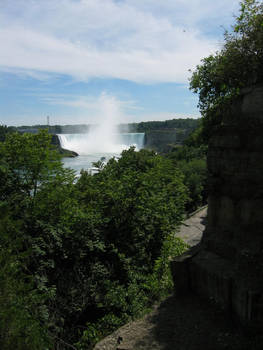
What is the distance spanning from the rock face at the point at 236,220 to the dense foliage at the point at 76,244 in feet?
5.20

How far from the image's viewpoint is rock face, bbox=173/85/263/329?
5969mm

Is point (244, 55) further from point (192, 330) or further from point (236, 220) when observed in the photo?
point (192, 330)

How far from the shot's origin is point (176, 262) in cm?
732

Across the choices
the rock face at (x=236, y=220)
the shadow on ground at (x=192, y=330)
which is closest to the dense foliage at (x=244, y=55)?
the rock face at (x=236, y=220)

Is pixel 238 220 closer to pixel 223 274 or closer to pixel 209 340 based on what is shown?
pixel 223 274

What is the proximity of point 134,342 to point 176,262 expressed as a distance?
6.46 feet

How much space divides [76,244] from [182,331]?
5.35m

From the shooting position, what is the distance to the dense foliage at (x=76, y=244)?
787 cm

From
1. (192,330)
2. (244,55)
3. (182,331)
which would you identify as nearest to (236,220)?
(192,330)

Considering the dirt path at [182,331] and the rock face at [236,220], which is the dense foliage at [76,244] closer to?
the dirt path at [182,331]

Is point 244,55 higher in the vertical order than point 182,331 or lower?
higher

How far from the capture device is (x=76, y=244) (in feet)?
34.7

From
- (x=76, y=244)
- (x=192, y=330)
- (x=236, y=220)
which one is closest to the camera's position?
(x=192, y=330)

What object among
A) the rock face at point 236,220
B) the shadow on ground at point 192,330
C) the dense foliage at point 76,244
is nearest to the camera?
the shadow on ground at point 192,330
